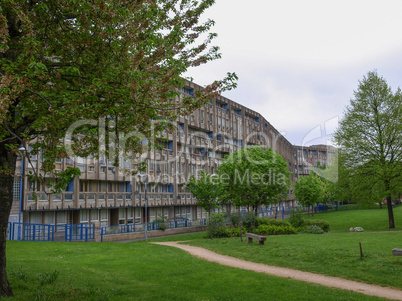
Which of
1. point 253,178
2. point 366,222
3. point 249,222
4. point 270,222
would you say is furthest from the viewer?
point 366,222

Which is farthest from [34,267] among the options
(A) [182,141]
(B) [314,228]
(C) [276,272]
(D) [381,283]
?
(A) [182,141]

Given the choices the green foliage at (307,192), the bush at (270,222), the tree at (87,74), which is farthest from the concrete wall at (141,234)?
the green foliage at (307,192)

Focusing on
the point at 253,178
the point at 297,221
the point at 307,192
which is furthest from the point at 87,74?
the point at 307,192

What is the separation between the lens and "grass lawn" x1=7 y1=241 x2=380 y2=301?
8.94 metres

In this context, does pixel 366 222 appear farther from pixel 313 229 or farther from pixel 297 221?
pixel 313 229

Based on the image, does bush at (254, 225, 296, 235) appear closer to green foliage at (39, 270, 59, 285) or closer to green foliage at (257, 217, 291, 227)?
green foliage at (257, 217, 291, 227)

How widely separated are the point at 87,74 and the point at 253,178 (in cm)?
2795

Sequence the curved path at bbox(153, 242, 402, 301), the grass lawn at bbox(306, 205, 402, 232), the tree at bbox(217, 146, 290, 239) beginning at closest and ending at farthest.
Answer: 1. the curved path at bbox(153, 242, 402, 301)
2. the tree at bbox(217, 146, 290, 239)
3. the grass lawn at bbox(306, 205, 402, 232)

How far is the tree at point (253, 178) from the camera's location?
33438 mm

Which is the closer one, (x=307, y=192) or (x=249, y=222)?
(x=249, y=222)

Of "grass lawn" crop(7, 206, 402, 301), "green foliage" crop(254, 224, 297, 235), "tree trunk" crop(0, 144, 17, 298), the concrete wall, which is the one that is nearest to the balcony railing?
the concrete wall

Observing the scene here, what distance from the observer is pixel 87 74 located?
28.3ft

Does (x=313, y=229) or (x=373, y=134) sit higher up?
(x=373, y=134)

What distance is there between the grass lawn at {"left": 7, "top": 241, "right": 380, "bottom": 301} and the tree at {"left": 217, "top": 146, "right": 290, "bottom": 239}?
59.9 feet
